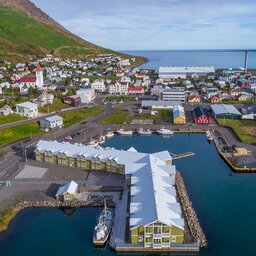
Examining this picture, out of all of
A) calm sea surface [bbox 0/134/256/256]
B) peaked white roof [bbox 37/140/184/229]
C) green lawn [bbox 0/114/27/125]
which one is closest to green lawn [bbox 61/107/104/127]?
green lawn [bbox 0/114/27/125]

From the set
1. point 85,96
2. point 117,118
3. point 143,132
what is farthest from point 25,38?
point 143,132

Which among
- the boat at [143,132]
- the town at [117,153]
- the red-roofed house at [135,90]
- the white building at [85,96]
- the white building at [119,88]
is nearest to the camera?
the town at [117,153]

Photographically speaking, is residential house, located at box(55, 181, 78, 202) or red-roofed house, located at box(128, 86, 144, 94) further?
red-roofed house, located at box(128, 86, 144, 94)

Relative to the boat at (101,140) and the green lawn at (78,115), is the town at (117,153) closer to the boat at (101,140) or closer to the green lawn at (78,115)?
the green lawn at (78,115)

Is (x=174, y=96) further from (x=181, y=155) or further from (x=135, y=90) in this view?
(x=181, y=155)

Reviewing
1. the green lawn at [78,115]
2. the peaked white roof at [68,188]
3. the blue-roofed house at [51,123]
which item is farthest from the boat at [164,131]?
the peaked white roof at [68,188]

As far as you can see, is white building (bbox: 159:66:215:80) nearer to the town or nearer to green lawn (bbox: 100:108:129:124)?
the town
